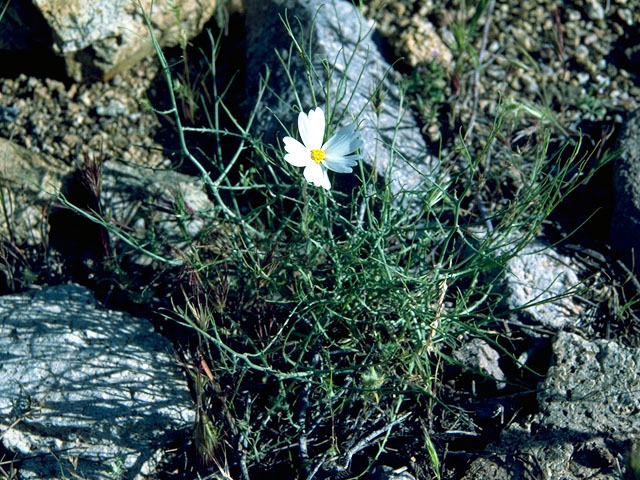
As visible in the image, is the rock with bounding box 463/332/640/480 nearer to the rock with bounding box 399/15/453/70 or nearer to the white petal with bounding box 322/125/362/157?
the white petal with bounding box 322/125/362/157

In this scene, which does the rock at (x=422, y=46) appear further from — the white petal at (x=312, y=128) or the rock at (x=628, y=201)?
the white petal at (x=312, y=128)

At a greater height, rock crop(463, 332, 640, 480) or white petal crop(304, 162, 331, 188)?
white petal crop(304, 162, 331, 188)

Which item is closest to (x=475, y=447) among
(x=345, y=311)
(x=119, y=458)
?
(x=345, y=311)

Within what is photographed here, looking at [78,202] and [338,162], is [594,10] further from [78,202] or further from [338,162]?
[78,202]

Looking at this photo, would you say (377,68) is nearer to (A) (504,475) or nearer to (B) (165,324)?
(B) (165,324)

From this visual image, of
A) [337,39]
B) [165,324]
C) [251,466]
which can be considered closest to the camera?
[251,466]

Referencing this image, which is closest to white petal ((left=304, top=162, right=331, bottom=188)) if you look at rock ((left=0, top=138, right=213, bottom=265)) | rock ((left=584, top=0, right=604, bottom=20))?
rock ((left=0, top=138, right=213, bottom=265))

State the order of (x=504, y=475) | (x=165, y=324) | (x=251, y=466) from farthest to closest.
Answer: (x=165, y=324), (x=251, y=466), (x=504, y=475)

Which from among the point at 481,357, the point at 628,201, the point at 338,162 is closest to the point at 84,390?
the point at 338,162
